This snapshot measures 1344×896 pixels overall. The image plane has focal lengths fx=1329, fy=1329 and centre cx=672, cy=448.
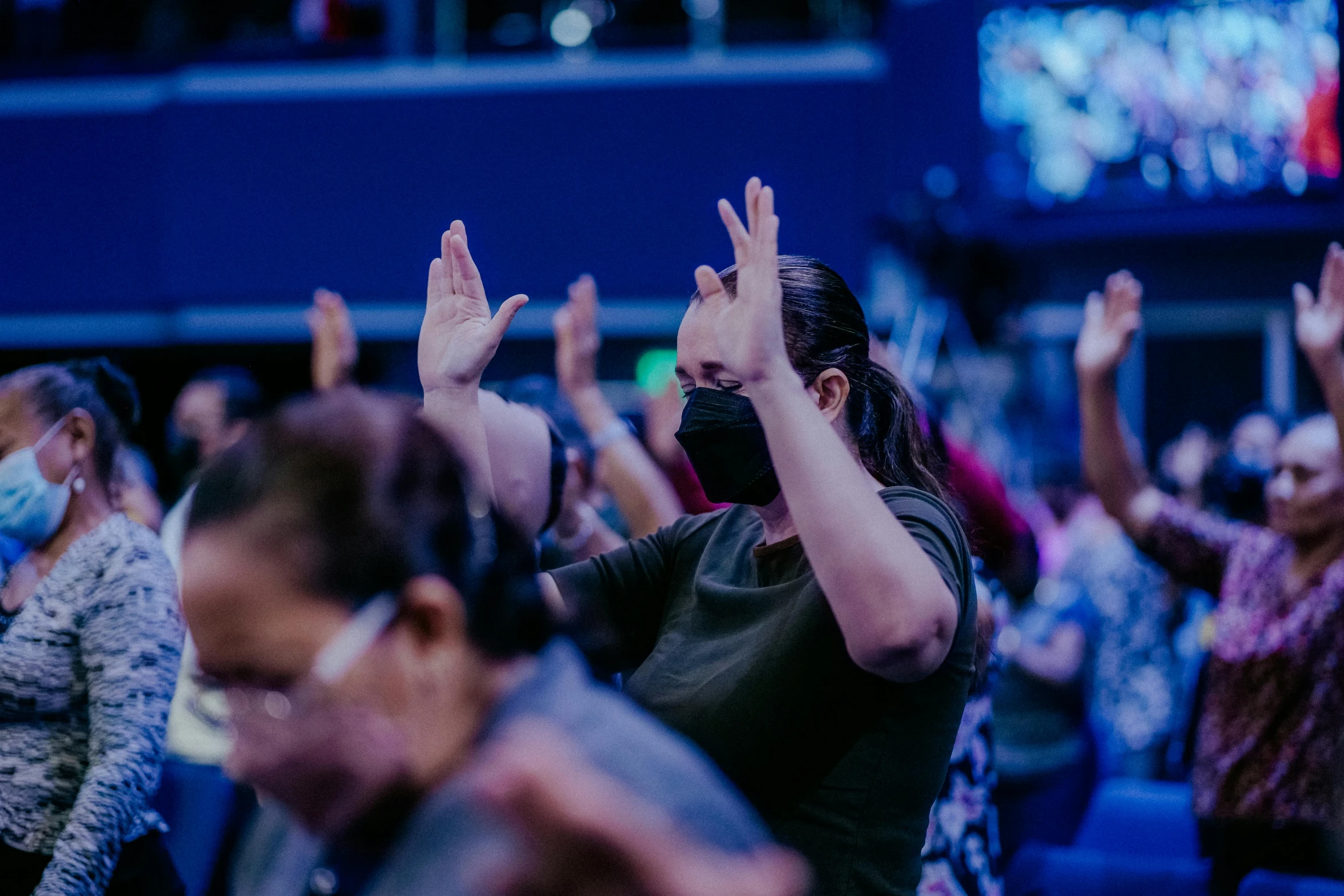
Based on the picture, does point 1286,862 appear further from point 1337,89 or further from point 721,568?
point 1337,89

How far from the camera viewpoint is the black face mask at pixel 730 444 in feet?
5.92

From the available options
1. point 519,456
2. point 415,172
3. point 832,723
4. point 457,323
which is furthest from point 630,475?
point 415,172

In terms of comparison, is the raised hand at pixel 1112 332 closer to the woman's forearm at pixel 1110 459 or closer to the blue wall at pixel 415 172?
the woman's forearm at pixel 1110 459

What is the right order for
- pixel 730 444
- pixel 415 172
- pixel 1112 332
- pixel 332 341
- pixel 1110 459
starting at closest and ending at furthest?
1. pixel 730 444
2. pixel 1112 332
3. pixel 1110 459
4. pixel 332 341
5. pixel 415 172

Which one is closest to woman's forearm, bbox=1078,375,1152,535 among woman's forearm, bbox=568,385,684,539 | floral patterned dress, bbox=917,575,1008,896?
floral patterned dress, bbox=917,575,1008,896

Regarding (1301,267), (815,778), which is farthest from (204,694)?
(1301,267)

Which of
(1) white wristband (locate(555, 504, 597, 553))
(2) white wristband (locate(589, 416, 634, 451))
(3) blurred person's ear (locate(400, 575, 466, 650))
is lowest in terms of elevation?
(1) white wristband (locate(555, 504, 597, 553))

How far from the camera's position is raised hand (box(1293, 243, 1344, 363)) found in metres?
3.17

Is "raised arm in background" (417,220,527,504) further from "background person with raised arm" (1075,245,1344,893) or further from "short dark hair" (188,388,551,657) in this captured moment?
"background person with raised arm" (1075,245,1344,893)

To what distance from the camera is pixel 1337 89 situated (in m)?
7.42

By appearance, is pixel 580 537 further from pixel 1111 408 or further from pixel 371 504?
pixel 371 504

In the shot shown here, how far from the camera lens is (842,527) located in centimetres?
145

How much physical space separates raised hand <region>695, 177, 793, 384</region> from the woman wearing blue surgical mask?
52.5 inches

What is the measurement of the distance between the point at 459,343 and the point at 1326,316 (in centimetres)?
227
